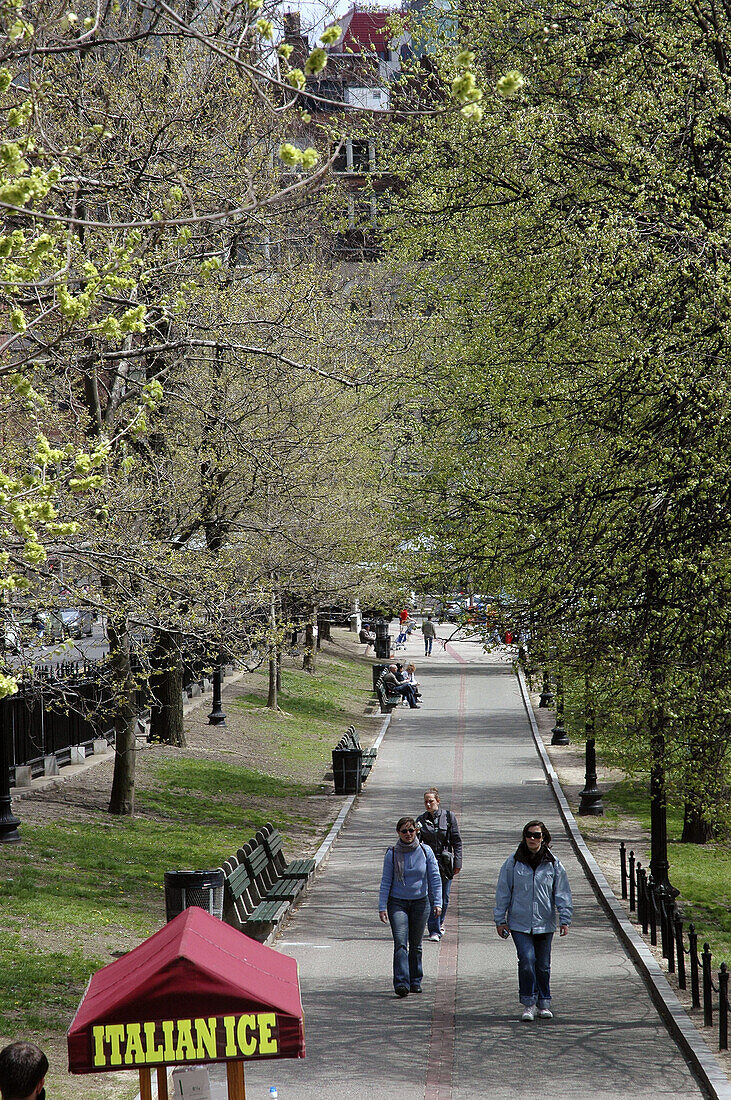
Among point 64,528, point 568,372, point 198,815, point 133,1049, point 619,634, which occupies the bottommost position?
point 198,815

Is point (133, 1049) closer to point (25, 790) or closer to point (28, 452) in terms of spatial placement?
point (28, 452)

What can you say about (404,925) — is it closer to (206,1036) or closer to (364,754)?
(206,1036)

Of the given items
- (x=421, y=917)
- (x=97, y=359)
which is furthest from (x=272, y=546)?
(x=421, y=917)

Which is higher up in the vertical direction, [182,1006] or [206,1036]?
[182,1006]

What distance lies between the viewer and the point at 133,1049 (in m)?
4.96

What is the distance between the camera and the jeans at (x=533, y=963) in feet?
32.1

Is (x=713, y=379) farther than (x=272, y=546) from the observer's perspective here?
Answer: No

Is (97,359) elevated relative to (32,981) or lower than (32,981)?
elevated

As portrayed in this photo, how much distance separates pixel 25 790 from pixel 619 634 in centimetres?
1030

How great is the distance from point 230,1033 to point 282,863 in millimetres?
11280

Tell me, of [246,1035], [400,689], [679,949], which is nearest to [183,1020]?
[246,1035]

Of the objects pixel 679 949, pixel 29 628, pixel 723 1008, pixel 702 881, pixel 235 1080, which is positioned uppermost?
pixel 29 628

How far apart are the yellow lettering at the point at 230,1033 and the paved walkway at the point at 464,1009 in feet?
11.7

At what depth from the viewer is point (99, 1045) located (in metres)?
4.97
